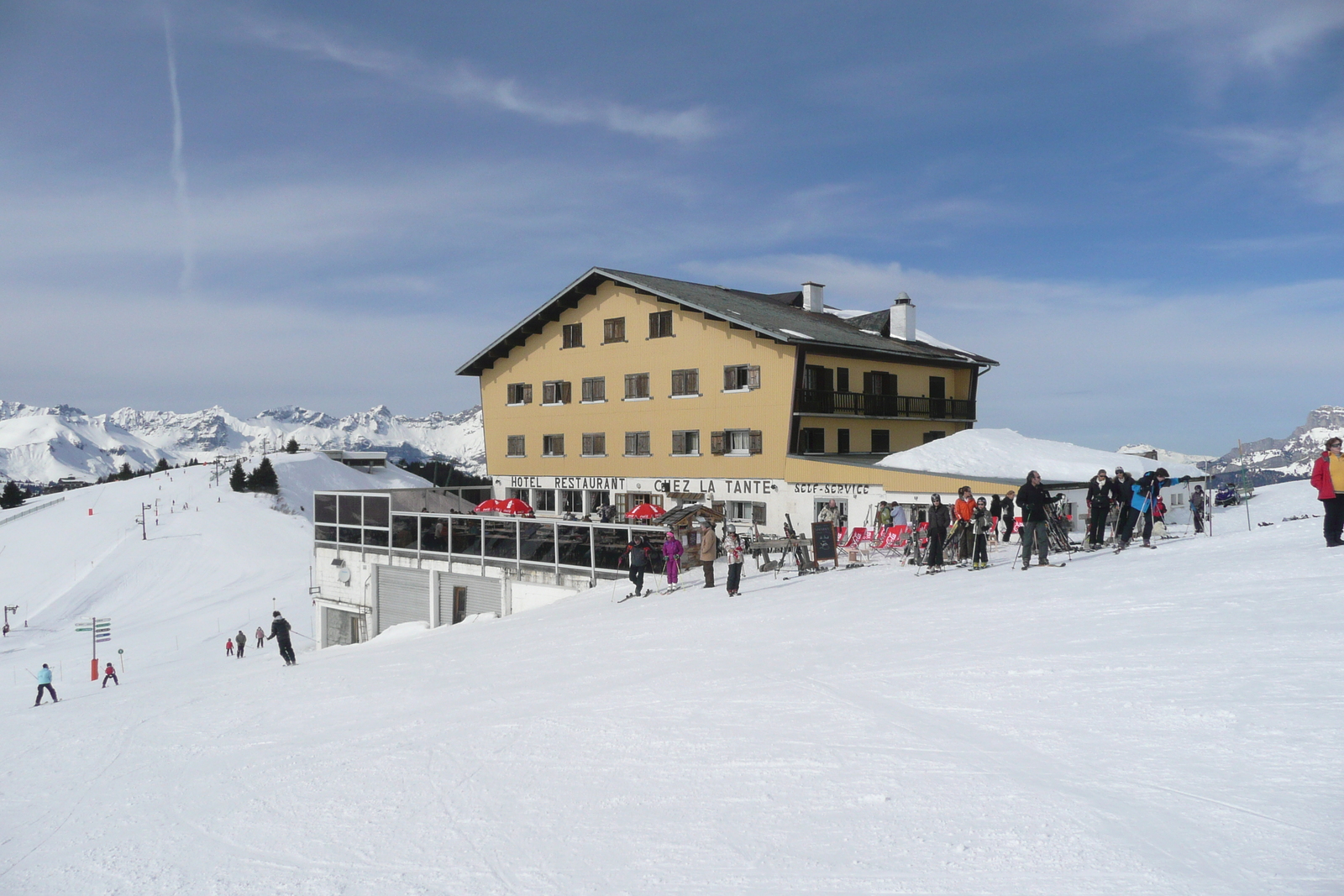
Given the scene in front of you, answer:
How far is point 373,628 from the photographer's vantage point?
3516 cm

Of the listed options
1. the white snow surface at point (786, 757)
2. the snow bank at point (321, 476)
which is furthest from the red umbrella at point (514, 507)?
the snow bank at point (321, 476)

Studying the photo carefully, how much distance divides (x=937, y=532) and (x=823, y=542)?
395cm

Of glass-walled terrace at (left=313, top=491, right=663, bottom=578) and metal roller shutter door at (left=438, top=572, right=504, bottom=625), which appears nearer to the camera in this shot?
glass-walled terrace at (left=313, top=491, right=663, bottom=578)

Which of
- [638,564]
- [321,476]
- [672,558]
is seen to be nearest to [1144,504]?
[672,558]

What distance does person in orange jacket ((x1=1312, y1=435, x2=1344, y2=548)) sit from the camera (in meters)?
13.6

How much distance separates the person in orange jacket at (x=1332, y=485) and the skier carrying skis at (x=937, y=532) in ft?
20.4

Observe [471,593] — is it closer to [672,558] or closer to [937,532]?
[672,558]

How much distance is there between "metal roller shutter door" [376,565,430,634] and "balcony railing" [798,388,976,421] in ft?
52.2

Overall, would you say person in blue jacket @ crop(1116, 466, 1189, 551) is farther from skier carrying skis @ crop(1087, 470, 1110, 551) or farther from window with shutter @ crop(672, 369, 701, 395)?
window with shutter @ crop(672, 369, 701, 395)

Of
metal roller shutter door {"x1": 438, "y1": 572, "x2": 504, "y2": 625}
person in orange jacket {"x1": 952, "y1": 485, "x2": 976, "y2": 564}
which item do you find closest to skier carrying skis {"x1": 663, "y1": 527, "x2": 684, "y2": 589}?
person in orange jacket {"x1": 952, "y1": 485, "x2": 976, "y2": 564}

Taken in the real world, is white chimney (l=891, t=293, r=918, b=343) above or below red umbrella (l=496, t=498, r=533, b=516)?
above

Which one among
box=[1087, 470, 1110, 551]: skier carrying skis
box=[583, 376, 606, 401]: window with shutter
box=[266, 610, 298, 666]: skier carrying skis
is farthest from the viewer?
box=[583, 376, 606, 401]: window with shutter

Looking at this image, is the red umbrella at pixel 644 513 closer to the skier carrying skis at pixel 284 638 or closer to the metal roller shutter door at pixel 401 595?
the metal roller shutter door at pixel 401 595

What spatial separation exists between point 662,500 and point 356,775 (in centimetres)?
3056
